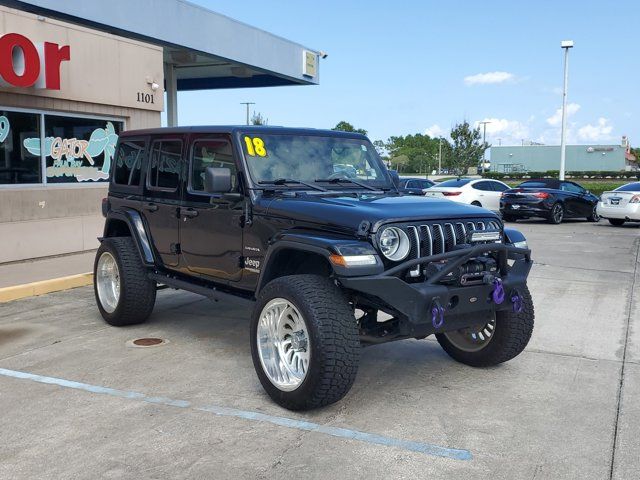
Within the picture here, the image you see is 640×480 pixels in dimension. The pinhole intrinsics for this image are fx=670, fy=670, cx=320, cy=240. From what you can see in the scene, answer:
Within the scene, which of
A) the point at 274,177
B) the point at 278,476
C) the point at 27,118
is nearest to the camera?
the point at 278,476

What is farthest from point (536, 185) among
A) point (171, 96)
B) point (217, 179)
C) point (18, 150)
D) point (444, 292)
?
point (444, 292)

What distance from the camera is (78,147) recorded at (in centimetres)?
1216

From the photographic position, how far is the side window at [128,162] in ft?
22.6

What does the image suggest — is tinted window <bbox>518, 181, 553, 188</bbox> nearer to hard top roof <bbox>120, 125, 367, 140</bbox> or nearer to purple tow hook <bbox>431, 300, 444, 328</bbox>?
hard top roof <bbox>120, 125, 367, 140</bbox>

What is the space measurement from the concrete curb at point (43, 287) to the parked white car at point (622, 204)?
15.2 meters

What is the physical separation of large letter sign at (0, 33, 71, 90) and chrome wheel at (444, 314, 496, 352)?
25.7 feet

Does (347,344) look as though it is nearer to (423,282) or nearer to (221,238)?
(423,282)

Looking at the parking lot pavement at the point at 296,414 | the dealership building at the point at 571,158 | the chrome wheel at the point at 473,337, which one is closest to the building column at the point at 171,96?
the parking lot pavement at the point at 296,414

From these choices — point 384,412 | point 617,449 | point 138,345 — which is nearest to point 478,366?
point 384,412

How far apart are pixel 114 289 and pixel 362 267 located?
12.4 feet

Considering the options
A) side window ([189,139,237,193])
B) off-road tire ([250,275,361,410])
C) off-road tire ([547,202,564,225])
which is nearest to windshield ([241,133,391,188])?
side window ([189,139,237,193])

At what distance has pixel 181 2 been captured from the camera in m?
15.3

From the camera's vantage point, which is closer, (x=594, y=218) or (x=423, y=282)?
(x=423, y=282)

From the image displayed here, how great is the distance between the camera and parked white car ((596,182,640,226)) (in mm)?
18844
